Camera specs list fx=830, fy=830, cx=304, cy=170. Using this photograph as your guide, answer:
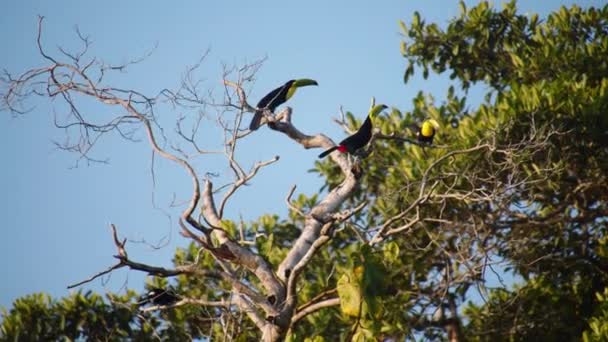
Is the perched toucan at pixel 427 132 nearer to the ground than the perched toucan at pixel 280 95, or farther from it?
farther from it

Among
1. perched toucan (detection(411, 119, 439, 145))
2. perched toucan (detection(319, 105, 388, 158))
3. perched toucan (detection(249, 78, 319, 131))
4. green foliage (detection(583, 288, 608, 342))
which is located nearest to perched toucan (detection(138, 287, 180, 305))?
perched toucan (detection(249, 78, 319, 131))

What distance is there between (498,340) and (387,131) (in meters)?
3.00

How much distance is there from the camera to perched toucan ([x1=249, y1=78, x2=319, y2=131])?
709 cm

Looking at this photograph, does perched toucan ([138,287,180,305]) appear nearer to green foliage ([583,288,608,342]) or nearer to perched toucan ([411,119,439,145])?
perched toucan ([411,119,439,145])

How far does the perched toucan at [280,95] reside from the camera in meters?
7.09

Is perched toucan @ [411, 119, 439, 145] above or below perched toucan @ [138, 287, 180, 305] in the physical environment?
above

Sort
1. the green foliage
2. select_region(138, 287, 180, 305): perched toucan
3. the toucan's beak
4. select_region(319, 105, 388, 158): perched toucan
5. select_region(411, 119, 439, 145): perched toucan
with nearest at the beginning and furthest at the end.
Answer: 1. select_region(138, 287, 180, 305): perched toucan
2. select_region(319, 105, 388, 158): perched toucan
3. the toucan's beak
4. the green foliage
5. select_region(411, 119, 439, 145): perched toucan

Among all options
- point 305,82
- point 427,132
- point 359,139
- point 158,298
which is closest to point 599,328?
point 427,132

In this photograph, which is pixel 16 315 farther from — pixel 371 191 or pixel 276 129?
pixel 276 129

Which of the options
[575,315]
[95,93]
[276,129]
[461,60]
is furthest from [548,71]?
[95,93]

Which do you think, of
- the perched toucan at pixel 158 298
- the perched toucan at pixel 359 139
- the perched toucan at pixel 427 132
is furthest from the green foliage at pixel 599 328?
the perched toucan at pixel 158 298

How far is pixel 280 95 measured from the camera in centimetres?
784

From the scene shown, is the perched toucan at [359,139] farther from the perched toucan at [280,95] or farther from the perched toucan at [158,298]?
the perched toucan at [158,298]

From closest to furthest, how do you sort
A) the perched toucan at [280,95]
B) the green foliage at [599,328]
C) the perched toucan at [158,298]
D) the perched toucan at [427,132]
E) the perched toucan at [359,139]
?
the perched toucan at [158,298], the perched toucan at [280,95], the perched toucan at [359,139], the green foliage at [599,328], the perched toucan at [427,132]
